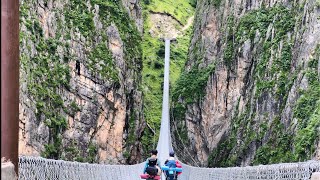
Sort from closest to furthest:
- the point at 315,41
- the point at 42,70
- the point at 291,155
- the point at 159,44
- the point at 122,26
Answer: the point at 291,155
the point at 315,41
the point at 42,70
the point at 122,26
the point at 159,44

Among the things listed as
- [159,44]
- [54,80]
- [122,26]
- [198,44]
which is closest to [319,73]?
[54,80]

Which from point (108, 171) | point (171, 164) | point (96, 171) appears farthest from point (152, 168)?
point (108, 171)

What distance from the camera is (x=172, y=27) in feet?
155

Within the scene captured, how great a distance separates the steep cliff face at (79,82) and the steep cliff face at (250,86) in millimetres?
3253

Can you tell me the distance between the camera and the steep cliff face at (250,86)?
639 inches

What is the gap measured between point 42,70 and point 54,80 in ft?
3.21

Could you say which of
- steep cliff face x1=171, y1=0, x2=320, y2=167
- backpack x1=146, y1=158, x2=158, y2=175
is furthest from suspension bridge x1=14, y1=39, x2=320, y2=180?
steep cliff face x1=171, y1=0, x2=320, y2=167

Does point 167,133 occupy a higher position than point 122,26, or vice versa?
point 122,26

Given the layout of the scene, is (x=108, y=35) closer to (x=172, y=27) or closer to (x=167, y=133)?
(x=167, y=133)

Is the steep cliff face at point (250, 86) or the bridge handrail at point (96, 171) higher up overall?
the steep cliff face at point (250, 86)

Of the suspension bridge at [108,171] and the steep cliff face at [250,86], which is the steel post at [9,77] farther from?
the steep cliff face at [250,86]

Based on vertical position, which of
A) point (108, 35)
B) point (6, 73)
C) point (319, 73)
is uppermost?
point (108, 35)

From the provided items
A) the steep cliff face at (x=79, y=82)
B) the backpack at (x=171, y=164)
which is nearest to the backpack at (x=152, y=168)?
the backpack at (x=171, y=164)

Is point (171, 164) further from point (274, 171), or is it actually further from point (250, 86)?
point (250, 86)
